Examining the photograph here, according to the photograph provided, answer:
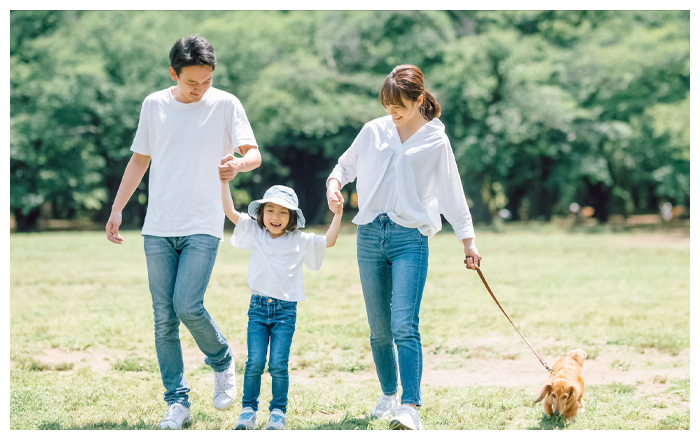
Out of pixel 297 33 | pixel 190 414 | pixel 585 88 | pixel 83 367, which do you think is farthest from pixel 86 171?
pixel 190 414

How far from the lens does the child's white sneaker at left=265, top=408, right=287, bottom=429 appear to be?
158 inches

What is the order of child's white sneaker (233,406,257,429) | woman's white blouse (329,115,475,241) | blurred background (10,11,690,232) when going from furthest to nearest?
blurred background (10,11,690,232) → woman's white blouse (329,115,475,241) → child's white sneaker (233,406,257,429)

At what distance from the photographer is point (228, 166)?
3.92 m

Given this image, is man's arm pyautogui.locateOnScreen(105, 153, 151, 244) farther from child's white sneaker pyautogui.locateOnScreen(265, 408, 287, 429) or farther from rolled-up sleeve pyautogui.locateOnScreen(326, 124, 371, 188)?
child's white sneaker pyautogui.locateOnScreen(265, 408, 287, 429)

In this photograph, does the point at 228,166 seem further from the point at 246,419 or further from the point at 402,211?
the point at 246,419

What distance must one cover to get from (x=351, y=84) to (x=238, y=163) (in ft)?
79.8

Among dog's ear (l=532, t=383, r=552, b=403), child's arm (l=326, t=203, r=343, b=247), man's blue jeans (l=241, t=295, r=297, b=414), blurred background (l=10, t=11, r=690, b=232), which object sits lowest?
dog's ear (l=532, t=383, r=552, b=403)

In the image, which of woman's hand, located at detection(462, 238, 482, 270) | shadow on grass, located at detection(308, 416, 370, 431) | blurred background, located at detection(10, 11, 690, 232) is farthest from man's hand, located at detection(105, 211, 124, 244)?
blurred background, located at detection(10, 11, 690, 232)

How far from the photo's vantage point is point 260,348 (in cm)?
414

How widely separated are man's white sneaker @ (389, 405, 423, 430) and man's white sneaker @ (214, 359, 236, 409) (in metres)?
1.04

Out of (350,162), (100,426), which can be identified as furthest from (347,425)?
(350,162)

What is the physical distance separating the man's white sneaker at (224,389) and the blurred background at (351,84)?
21.6 meters

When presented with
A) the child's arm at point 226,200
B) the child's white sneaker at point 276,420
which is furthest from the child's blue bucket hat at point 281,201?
the child's white sneaker at point 276,420

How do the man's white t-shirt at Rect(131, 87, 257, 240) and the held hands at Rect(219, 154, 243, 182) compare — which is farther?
the man's white t-shirt at Rect(131, 87, 257, 240)
